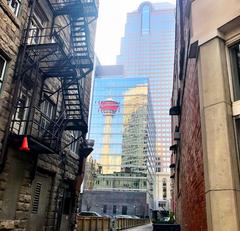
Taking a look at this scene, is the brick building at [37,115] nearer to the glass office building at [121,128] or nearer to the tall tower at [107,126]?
the glass office building at [121,128]

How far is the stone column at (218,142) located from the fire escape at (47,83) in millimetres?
5317

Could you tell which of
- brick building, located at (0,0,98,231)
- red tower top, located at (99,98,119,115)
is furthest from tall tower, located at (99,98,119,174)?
brick building, located at (0,0,98,231)

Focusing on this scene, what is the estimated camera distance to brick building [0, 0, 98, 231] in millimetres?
8070

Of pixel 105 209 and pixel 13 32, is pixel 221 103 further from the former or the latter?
pixel 105 209

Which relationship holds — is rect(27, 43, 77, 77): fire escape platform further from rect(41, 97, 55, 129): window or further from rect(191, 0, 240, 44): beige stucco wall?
rect(191, 0, 240, 44): beige stucco wall

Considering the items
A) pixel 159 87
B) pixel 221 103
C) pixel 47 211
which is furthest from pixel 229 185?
pixel 159 87

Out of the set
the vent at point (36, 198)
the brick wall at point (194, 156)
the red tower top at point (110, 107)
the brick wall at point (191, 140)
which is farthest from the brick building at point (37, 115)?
the red tower top at point (110, 107)

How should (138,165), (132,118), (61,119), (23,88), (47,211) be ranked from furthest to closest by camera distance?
1. (132,118)
2. (138,165)
3. (61,119)
4. (47,211)
5. (23,88)

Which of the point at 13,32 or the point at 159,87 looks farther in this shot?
the point at 159,87

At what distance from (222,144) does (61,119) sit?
8.49 metres

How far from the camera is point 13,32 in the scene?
8516mm

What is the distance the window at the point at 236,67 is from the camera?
159 inches

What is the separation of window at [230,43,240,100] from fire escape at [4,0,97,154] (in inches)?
223

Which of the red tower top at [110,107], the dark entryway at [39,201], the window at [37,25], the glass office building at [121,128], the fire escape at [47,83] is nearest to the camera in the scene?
the fire escape at [47,83]
